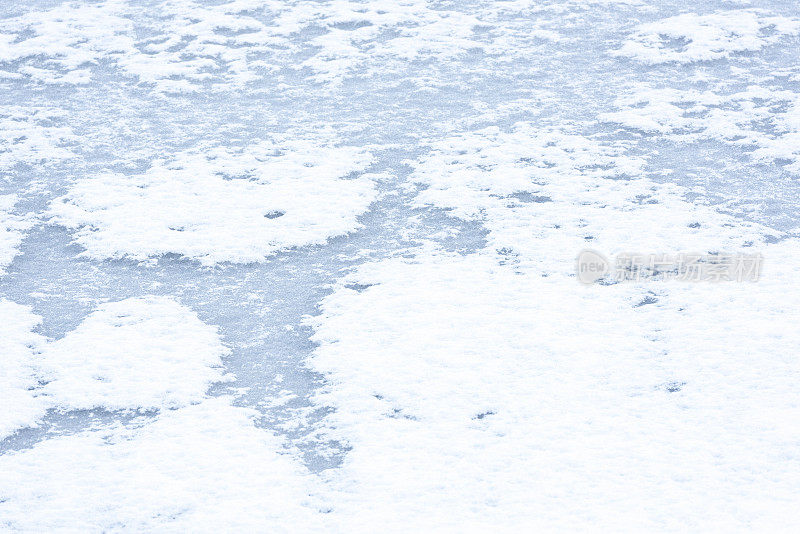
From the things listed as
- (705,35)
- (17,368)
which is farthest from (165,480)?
(705,35)

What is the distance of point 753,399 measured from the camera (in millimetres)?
2777

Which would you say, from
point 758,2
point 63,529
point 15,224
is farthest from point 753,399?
point 758,2

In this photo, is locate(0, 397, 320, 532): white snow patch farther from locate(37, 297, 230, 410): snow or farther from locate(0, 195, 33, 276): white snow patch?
locate(0, 195, 33, 276): white snow patch

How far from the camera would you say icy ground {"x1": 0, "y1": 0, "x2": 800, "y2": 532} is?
2.53 metres

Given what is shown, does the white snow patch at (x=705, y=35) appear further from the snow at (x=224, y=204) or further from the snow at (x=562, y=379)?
the snow at (x=224, y=204)

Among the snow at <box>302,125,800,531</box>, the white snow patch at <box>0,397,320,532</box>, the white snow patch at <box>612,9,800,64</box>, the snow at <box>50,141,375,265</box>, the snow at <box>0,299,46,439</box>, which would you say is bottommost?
the white snow patch at <box>0,397,320,532</box>

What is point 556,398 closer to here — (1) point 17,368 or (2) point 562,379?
(2) point 562,379

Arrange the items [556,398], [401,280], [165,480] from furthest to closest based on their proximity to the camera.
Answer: [401,280], [556,398], [165,480]

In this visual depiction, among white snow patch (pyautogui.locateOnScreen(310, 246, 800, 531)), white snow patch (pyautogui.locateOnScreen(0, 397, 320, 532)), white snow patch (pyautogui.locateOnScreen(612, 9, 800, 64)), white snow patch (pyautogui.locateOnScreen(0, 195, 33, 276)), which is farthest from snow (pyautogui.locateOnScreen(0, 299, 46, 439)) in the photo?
white snow patch (pyautogui.locateOnScreen(612, 9, 800, 64))

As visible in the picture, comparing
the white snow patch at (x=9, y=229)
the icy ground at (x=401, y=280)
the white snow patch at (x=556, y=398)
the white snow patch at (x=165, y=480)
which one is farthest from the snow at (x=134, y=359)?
the white snow patch at (x=9, y=229)

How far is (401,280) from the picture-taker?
350cm

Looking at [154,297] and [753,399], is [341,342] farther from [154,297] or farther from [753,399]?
[753,399]

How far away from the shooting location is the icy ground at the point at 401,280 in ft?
8.29

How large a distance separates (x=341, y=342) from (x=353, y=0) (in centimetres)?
433
